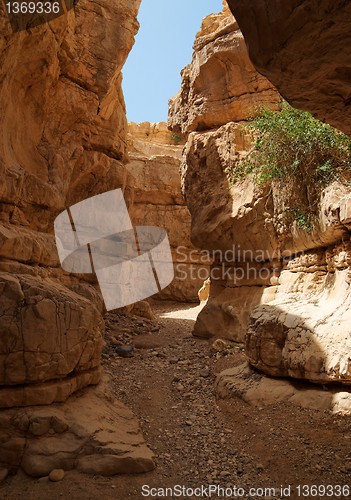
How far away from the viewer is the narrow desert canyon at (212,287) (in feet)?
11.0

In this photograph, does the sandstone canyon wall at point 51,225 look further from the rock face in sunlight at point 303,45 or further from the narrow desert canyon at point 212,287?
the rock face in sunlight at point 303,45

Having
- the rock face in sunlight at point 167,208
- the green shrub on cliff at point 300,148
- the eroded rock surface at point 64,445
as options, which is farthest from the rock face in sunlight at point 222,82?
the rock face in sunlight at point 167,208

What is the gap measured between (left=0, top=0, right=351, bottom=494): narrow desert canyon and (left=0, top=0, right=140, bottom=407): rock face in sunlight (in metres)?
0.03

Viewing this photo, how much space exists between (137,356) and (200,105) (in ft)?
22.5

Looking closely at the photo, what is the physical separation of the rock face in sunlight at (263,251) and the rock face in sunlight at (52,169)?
7.40 feet

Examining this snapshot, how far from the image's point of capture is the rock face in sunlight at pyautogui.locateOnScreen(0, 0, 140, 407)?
380cm

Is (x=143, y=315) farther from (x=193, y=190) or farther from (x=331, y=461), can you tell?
(x=331, y=461)

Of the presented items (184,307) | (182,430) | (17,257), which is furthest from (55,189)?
(184,307)

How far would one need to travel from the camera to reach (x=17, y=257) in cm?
486

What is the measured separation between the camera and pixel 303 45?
2035mm
